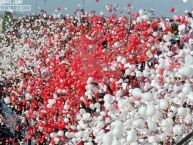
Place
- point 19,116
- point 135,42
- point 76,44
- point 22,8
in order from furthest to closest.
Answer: point 22,8
point 76,44
point 19,116
point 135,42

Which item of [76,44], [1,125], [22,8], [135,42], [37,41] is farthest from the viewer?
[22,8]

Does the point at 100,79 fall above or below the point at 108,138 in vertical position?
above

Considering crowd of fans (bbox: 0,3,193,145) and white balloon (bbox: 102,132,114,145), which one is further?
crowd of fans (bbox: 0,3,193,145)

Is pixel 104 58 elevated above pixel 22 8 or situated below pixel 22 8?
below

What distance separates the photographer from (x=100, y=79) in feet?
36.7

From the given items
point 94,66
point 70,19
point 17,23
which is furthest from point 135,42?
point 17,23

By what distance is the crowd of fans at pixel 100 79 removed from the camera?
17.3 ft

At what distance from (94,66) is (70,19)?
1229 centimetres

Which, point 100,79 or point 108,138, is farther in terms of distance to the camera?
point 100,79

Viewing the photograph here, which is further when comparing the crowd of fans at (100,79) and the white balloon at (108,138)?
the crowd of fans at (100,79)

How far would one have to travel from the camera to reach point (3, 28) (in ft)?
122

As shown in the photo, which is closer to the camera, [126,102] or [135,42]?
[126,102]

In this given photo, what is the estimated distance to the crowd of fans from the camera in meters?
5.27

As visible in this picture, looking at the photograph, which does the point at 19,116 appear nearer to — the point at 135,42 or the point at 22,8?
the point at 135,42
